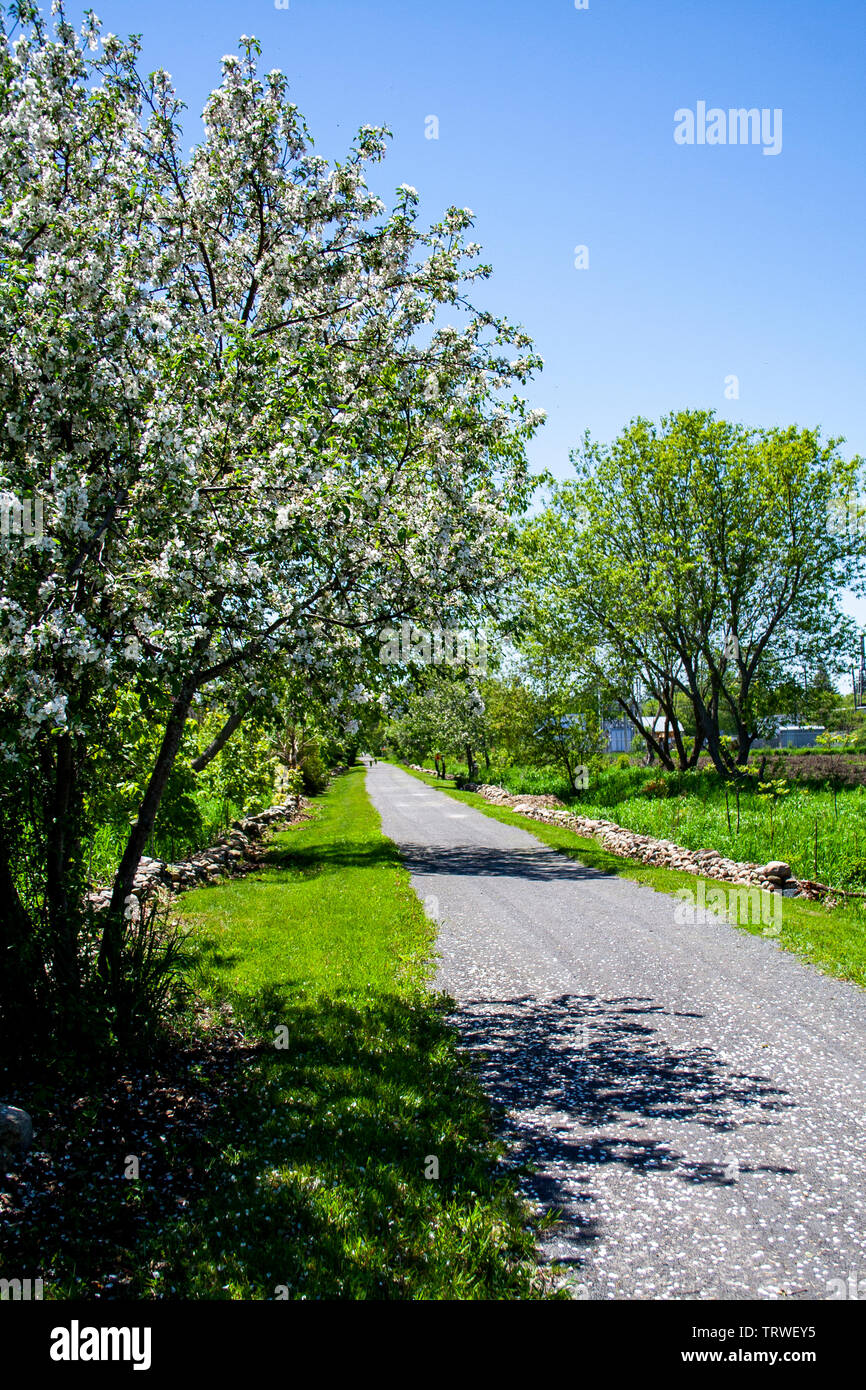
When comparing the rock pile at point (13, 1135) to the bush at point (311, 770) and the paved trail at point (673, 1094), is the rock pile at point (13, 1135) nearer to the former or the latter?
the paved trail at point (673, 1094)

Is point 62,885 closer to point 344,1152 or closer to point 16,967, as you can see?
point 16,967

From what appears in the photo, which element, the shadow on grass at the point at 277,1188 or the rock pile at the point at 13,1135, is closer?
the shadow on grass at the point at 277,1188

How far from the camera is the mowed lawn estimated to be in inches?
154

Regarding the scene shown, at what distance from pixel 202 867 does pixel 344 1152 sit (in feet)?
36.4

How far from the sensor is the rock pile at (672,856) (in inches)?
522

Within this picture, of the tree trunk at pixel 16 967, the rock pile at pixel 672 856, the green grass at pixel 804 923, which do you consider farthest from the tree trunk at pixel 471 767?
the tree trunk at pixel 16 967

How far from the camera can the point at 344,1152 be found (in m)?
5.07

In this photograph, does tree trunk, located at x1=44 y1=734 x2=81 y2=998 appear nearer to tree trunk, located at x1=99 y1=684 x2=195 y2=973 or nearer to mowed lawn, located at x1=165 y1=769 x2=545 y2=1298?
tree trunk, located at x1=99 y1=684 x2=195 y2=973

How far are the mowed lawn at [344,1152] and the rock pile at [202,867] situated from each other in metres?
2.62

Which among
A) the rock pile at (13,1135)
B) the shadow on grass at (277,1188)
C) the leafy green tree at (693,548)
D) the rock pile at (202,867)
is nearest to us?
the shadow on grass at (277,1188)

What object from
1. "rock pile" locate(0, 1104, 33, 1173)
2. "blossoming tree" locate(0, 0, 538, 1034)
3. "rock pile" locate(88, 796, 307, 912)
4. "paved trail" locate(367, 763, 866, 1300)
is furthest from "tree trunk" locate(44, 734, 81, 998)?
"rock pile" locate(88, 796, 307, 912)

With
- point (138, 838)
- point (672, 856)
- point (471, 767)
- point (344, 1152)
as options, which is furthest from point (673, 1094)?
point (471, 767)

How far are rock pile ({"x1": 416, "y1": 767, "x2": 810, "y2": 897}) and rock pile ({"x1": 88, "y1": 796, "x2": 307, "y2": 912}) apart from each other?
29.1 feet
